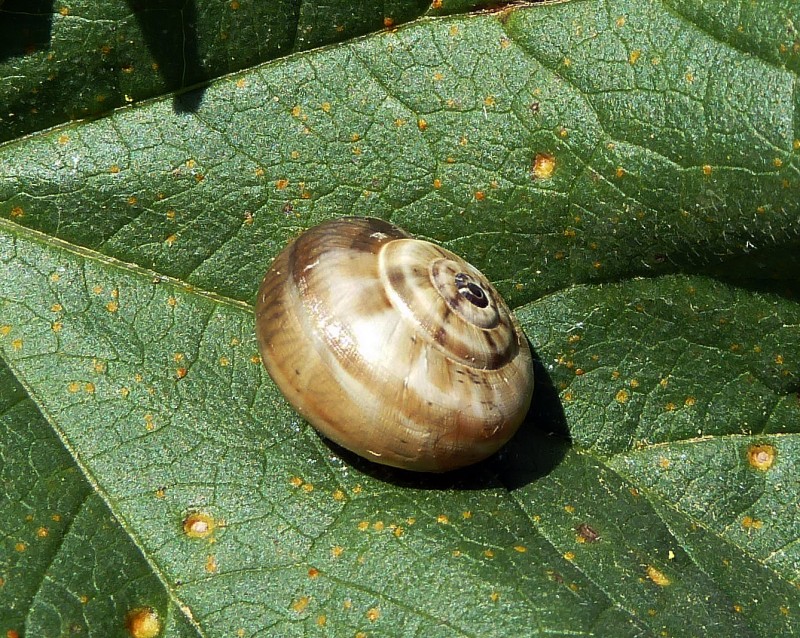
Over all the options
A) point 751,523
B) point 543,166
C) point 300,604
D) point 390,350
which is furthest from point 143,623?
point 751,523

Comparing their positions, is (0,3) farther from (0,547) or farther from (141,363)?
(0,547)

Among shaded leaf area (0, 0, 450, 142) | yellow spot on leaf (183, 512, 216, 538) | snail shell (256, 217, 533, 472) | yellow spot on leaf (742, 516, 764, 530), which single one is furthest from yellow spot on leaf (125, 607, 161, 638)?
yellow spot on leaf (742, 516, 764, 530)

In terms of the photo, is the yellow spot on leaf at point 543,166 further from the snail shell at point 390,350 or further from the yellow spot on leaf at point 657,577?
the yellow spot on leaf at point 657,577

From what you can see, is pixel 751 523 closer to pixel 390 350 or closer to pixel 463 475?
pixel 463 475

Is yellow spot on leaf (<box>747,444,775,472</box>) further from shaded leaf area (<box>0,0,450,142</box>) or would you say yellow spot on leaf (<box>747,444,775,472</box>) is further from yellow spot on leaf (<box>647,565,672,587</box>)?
shaded leaf area (<box>0,0,450,142</box>)

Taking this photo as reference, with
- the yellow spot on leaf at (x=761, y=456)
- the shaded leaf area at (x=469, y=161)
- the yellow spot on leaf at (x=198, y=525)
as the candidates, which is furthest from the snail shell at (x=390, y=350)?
the yellow spot on leaf at (x=761, y=456)

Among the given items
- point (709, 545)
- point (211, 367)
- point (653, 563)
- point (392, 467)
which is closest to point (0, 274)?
point (211, 367)
